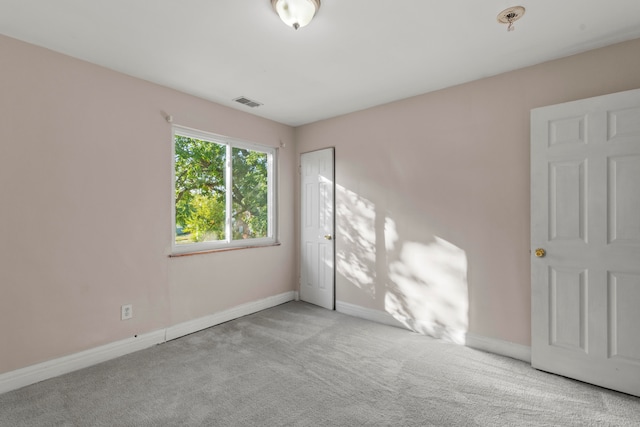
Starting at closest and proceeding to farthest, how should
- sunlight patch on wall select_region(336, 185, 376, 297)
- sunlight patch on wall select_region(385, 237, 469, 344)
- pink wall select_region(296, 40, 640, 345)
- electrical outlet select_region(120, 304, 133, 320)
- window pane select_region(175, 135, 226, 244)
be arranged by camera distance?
pink wall select_region(296, 40, 640, 345), electrical outlet select_region(120, 304, 133, 320), sunlight patch on wall select_region(385, 237, 469, 344), window pane select_region(175, 135, 226, 244), sunlight patch on wall select_region(336, 185, 376, 297)

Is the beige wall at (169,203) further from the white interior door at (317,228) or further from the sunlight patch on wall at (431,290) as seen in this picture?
the white interior door at (317,228)

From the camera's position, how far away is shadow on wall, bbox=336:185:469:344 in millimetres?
3049

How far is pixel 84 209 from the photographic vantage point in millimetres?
2588

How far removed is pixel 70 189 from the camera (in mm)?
2514

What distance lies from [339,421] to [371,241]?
2074 millimetres

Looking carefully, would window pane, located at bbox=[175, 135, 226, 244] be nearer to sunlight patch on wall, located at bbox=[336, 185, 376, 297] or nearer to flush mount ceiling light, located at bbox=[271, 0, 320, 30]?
sunlight patch on wall, located at bbox=[336, 185, 376, 297]

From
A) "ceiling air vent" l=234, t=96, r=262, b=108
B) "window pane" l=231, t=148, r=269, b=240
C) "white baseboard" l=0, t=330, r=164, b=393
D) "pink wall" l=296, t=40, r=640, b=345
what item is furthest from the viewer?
"window pane" l=231, t=148, r=269, b=240

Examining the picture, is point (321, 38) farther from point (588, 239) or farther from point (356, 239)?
point (588, 239)

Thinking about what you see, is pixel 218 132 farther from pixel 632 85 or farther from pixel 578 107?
pixel 632 85

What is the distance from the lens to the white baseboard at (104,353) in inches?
89.0

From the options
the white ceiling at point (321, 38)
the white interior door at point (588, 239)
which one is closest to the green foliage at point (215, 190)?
the white ceiling at point (321, 38)

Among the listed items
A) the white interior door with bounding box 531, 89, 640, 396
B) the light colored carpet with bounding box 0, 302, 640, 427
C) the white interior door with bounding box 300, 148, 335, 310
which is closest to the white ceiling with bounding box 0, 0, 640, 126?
the white interior door with bounding box 531, 89, 640, 396

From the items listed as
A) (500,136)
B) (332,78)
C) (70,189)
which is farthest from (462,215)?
(70,189)

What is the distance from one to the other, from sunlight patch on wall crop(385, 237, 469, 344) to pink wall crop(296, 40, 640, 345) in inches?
0.4
